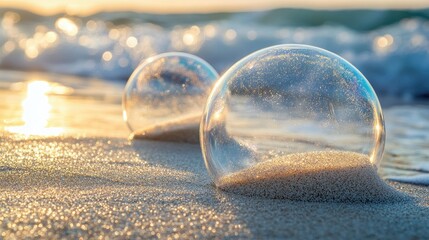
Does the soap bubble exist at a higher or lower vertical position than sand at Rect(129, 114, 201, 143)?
higher

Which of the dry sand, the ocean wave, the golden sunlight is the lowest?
the dry sand

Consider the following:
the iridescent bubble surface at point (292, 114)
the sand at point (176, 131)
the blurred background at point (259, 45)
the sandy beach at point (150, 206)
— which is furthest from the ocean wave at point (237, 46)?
the iridescent bubble surface at point (292, 114)

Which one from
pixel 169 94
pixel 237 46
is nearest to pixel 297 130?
pixel 169 94

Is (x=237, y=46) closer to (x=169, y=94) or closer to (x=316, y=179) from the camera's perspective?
(x=169, y=94)

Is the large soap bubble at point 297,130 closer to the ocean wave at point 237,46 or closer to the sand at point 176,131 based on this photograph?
the sand at point 176,131

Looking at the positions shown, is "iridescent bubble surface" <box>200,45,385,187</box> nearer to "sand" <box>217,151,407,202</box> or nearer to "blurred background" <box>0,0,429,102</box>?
"sand" <box>217,151,407,202</box>

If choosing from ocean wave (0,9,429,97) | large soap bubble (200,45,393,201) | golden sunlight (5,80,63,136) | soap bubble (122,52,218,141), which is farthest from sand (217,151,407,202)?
ocean wave (0,9,429,97)

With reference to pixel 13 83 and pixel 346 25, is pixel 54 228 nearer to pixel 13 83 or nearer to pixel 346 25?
pixel 13 83

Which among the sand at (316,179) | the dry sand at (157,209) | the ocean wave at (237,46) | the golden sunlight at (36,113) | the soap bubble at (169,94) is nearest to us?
the dry sand at (157,209)
